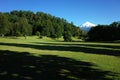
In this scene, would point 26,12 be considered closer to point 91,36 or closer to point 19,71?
point 91,36

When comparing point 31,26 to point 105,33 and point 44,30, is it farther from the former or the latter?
point 105,33

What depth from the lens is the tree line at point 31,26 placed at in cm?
9994

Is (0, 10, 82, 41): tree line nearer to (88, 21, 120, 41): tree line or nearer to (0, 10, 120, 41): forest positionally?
(0, 10, 120, 41): forest

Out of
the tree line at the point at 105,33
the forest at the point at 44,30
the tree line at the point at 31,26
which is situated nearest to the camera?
the forest at the point at 44,30

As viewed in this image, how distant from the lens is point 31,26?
445 ft

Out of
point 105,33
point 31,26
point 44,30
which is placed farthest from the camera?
point 44,30

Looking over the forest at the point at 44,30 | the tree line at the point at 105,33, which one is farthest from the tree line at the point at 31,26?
the tree line at the point at 105,33

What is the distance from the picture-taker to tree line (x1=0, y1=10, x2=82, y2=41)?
99.9m

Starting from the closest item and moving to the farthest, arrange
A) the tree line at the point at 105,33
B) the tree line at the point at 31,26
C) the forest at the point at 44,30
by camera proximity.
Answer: the forest at the point at 44,30 < the tree line at the point at 31,26 < the tree line at the point at 105,33

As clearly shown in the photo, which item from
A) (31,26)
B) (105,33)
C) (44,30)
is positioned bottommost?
(105,33)

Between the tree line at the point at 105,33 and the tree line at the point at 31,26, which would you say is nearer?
the tree line at the point at 31,26

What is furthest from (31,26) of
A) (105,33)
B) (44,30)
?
(105,33)

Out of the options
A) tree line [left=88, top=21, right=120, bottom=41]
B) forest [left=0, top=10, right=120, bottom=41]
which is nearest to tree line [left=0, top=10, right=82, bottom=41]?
forest [left=0, top=10, right=120, bottom=41]

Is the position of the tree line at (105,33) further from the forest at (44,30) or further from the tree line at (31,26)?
the tree line at (31,26)
